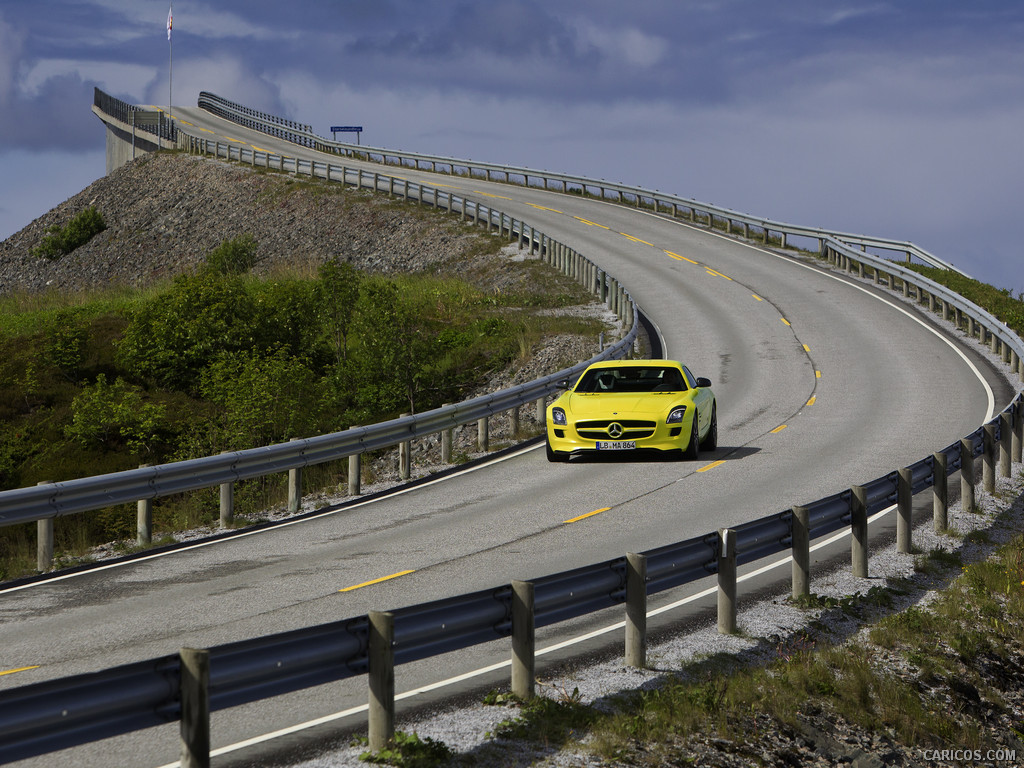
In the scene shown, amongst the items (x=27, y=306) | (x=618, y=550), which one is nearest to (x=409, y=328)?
(x=618, y=550)

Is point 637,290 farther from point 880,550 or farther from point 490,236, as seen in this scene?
point 880,550

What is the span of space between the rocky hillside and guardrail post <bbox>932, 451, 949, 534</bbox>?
29.2 m

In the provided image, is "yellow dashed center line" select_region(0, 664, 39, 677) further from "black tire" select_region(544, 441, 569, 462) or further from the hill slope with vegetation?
"black tire" select_region(544, 441, 569, 462)

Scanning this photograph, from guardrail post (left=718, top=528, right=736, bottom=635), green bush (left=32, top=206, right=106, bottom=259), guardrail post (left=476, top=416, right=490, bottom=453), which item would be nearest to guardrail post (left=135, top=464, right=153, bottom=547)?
guardrail post (left=718, top=528, right=736, bottom=635)

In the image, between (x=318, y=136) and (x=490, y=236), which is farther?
(x=318, y=136)

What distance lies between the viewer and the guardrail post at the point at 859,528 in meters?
10.7

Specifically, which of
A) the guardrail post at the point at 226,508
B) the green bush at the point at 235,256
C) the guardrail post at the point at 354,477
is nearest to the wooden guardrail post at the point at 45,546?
the guardrail post at the point at 226,508

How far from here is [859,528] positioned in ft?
35.5

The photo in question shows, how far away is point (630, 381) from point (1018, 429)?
6.43 m

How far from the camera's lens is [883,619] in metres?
9.40

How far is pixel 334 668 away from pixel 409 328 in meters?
A: 23.5

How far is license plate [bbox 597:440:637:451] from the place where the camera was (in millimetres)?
16562

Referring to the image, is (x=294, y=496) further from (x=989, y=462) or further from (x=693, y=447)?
(x=989, y=462)

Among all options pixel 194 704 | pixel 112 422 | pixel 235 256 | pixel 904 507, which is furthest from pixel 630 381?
pixel 235 256
